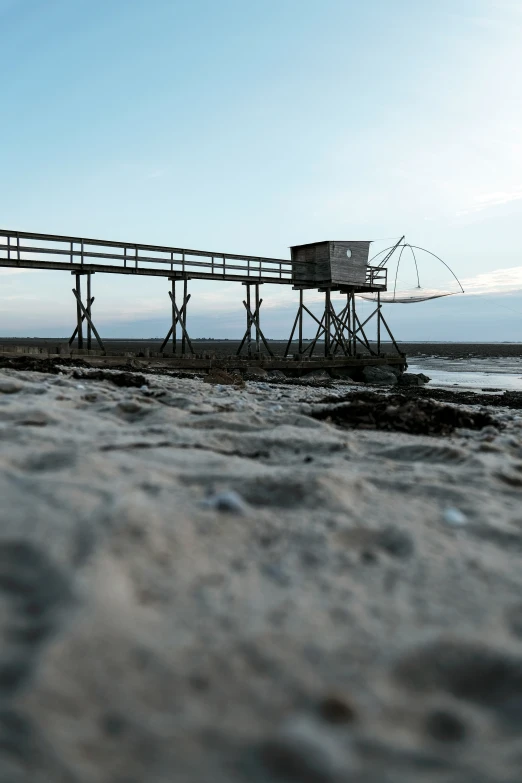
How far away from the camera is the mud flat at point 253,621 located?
1.31 meters

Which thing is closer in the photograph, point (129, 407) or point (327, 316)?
point (129, 407)

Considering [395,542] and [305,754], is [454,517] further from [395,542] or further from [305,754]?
[305,754]

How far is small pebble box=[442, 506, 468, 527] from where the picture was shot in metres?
2.46

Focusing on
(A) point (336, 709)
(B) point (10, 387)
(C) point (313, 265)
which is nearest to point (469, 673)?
(A) point (336, 709)

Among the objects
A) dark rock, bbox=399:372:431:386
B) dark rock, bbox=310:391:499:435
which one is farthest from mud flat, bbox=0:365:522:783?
dark rock, bbox=399:372:431:386

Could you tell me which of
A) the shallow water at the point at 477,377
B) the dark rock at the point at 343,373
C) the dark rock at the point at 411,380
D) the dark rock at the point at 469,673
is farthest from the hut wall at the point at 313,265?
the dark rock at the point at 469,673

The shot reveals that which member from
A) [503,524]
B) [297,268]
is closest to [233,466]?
[503,524]

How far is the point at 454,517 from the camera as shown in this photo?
8.18 feet

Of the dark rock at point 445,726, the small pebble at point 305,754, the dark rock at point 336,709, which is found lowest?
the dark rock at point 445,726

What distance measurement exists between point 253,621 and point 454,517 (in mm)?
1172

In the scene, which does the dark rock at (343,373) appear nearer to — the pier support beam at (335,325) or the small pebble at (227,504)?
the pier support beam at (335,325)

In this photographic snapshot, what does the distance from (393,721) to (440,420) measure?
3.83 meters

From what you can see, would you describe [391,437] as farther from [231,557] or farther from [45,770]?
[45,770]

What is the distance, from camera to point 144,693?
144 cm
